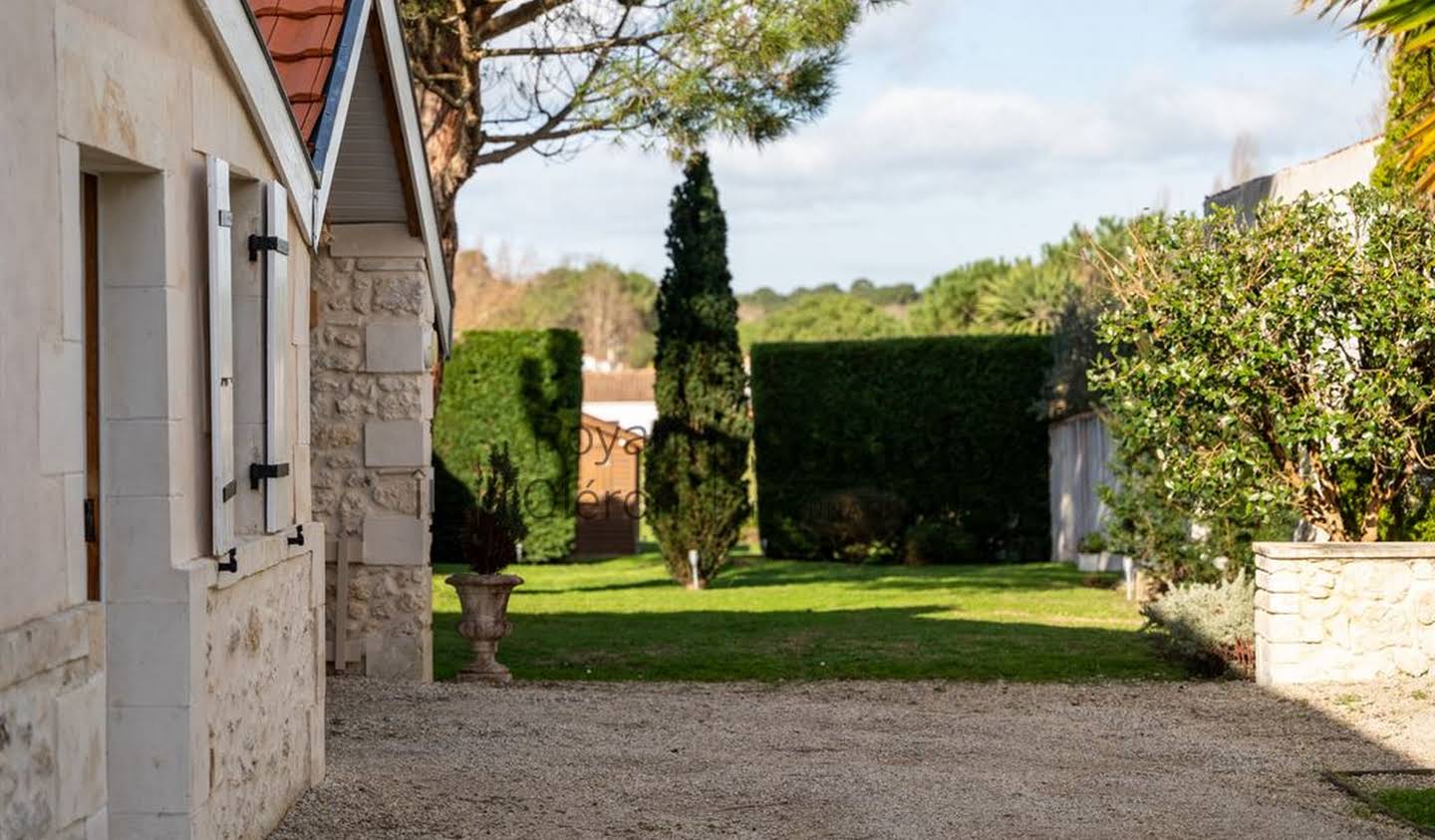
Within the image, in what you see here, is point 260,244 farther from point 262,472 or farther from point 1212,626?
point 1212,626

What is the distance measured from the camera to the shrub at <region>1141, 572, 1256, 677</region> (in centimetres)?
1144

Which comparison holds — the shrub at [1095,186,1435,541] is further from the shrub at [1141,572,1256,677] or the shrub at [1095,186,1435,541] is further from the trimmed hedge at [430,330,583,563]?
the trimmed hedge at [430,330,583,563]

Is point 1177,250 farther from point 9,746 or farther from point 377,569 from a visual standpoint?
point 9,746

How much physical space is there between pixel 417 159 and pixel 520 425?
13200 mm

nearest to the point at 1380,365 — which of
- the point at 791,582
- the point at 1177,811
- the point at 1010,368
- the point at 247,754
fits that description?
the point at 1177,811

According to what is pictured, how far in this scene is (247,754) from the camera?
6031mm

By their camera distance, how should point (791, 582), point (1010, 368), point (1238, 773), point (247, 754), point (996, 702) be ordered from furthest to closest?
1. point (1010, 368)
2. point (791, 582)
3. point (996, 702)
4. point (1238, 773)
5. point (247, 754)

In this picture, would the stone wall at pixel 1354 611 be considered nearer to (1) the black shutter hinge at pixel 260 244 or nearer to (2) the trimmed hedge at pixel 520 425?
(1) the black shutter hinge at pixel 260 244

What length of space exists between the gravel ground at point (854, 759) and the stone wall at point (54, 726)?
209 cm

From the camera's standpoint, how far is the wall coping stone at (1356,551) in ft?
34.5

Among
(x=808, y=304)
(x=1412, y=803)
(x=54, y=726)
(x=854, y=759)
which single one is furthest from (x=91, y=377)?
(x=808, y=304)

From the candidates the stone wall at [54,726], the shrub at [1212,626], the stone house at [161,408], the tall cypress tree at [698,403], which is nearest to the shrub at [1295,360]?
the shrub at [1212,626]

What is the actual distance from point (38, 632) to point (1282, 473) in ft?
29.3

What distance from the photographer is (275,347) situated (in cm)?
619
